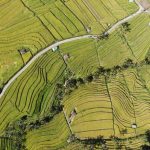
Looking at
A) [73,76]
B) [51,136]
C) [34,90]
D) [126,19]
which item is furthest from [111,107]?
[126,19]

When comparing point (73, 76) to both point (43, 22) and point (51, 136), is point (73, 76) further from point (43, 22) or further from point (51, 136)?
point (51, 136)

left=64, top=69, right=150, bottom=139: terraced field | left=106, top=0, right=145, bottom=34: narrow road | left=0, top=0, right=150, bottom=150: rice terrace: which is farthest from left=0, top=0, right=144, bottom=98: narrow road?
left=64, top=69, right=150, bottom=139: terraced field

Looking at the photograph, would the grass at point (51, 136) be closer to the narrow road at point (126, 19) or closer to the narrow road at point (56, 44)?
the narrow road at point (56, 44)

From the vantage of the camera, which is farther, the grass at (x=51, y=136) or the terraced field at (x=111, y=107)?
the terraced field at (x=111, y=107)

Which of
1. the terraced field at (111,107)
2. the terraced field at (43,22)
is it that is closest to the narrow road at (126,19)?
the terraced field at (43,22)

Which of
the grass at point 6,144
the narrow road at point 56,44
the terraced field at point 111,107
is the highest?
the narrow road at point 56,44

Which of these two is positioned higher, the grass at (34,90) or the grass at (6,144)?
the grass at (34,90)

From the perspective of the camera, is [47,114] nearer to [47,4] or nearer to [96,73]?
[96,73]
